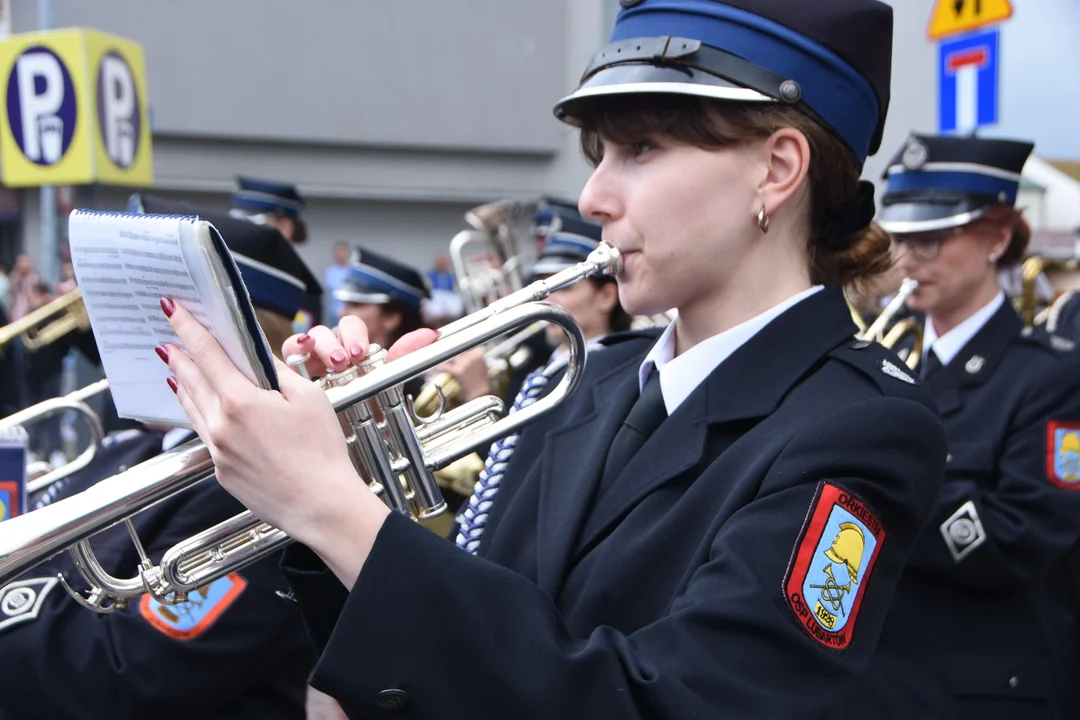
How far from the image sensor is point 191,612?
2326 millimetres

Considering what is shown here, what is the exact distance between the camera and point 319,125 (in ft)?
53.0

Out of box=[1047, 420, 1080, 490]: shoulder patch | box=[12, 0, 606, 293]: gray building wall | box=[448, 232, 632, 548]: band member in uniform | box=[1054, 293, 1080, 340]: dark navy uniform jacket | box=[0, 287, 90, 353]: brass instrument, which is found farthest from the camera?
box=[12, 0, 606, 293]: gray building wall

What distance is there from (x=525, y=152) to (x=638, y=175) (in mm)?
15927

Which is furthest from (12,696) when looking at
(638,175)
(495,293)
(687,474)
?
(495,293)

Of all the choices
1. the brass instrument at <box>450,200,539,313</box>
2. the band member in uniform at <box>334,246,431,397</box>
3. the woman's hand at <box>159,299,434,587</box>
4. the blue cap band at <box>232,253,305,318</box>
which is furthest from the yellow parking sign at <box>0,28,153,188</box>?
the woman's hand at <box>159,299,434,587</box>

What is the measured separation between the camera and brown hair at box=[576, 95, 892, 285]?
170cm

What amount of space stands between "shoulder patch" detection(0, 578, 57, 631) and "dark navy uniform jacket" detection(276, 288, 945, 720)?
945 millimetres

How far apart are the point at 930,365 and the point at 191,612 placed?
2.26 m

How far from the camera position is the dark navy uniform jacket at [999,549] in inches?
111

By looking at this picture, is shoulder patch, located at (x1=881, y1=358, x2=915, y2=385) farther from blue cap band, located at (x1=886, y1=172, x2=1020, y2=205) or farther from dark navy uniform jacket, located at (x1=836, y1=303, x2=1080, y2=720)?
blue cap band, located at (x1=886, y1=172, x2=1020, y2=205)

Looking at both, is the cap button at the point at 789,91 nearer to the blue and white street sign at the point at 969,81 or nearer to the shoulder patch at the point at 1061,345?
the shoulder patch at the point at 1061,345

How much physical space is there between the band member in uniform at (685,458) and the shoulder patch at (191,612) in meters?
0.65

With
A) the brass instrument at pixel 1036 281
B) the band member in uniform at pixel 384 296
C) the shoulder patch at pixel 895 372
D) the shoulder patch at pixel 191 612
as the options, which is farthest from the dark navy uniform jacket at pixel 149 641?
the brass instrument at pixel 1036 281

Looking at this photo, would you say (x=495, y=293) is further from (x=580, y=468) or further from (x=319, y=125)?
(x=319, y=125)
